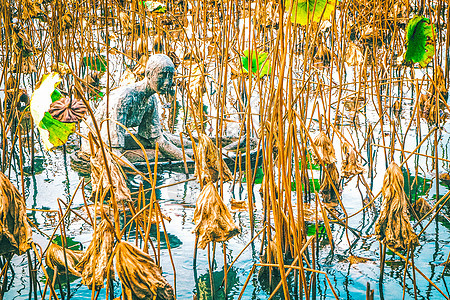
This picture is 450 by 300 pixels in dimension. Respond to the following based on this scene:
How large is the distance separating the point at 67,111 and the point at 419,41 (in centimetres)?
131

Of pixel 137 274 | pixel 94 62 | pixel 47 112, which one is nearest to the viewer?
pixel 137 274

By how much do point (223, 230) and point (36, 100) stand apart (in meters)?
0.41

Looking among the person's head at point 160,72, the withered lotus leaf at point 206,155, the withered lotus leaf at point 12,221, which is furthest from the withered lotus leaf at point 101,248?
the person's head at point 160,72

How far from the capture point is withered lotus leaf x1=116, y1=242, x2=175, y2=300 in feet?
2.48

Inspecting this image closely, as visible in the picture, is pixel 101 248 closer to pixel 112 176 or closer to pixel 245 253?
pixel 112 176

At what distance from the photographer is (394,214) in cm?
102

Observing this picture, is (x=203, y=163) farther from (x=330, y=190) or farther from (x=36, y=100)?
(x=330, y=190)

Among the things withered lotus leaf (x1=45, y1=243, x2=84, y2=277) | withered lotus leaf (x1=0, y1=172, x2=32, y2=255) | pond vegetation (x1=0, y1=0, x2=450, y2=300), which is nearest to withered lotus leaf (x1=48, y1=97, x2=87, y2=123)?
pond vegetation (x1=0, y1=0, x2=450, y2=300)

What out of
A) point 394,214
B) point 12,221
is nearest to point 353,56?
point 394,214

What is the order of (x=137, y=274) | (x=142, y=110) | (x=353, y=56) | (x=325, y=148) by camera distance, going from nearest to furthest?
1. (x=137, y=274)
2. (x=325, y=148)
3. (x=142, y=110)
4. (x=353, y=56)

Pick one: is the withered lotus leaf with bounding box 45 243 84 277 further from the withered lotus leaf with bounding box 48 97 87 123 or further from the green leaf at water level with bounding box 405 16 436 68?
the green leaf at water level with bounding box 405 16 436 68

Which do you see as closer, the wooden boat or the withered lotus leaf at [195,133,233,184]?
the withered lotus leaf at [195,133,233,184]

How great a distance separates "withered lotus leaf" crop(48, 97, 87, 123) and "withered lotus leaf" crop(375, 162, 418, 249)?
62 cm

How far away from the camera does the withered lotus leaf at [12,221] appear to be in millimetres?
819
